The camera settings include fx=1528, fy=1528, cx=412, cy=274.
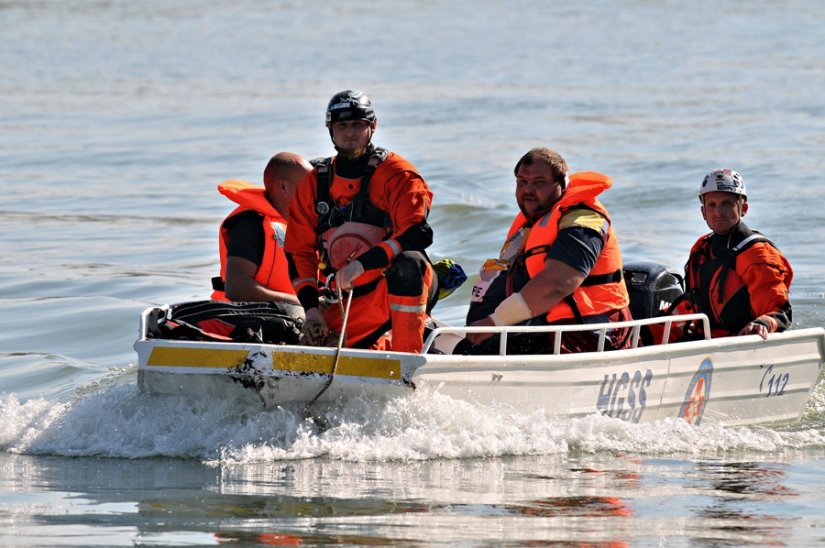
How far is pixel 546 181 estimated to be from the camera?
320 inches

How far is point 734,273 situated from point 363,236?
7.75 ft

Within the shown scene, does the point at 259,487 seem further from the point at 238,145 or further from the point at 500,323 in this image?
the point at 238,145

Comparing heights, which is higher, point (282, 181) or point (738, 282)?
point (282, 181)

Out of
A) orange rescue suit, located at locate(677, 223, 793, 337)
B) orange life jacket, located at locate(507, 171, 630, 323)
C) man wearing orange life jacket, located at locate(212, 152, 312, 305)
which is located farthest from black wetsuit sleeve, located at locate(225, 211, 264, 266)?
orange rescue suit, located at locate(677, 223, 793, 337)

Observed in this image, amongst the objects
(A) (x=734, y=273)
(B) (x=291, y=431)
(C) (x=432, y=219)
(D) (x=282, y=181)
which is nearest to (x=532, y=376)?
(B) (x=291, y=431)

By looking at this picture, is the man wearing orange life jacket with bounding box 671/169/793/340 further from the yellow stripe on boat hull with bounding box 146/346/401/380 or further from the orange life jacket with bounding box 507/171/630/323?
the yellow stripe on boat hull with bounding box 146/346/401/380

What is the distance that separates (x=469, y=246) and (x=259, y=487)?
10.5 metres

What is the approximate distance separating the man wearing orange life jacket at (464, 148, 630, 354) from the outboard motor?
1.01 metres

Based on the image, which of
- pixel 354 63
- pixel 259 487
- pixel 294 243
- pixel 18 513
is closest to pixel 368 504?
pixel 259 487

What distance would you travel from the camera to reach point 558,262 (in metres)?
7.92

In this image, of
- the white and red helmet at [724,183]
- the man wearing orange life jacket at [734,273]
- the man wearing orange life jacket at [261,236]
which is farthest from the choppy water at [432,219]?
the white and red helmet at [724,183]

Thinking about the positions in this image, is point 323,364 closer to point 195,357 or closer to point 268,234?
point 195,357

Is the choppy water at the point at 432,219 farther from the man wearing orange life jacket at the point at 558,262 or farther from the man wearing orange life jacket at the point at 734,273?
the man wearing orange life jacket at the point at 734,273

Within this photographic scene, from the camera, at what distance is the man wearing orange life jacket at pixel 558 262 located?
7945mm
